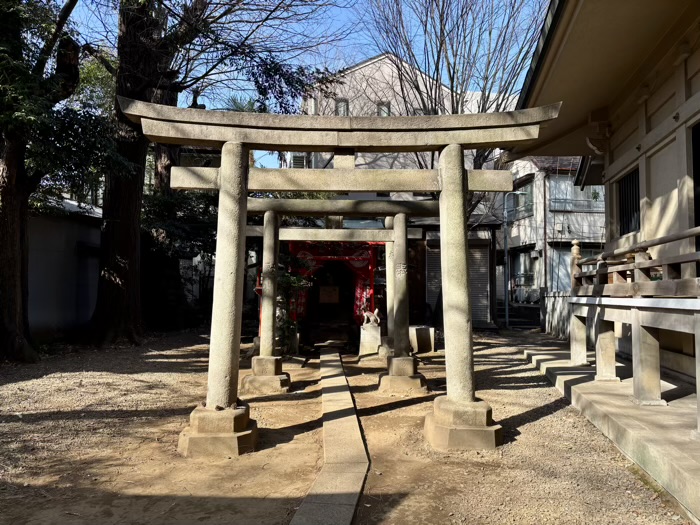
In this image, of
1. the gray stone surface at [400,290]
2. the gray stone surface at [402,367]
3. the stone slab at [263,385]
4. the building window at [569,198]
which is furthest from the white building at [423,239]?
the stone slab at [263,385]

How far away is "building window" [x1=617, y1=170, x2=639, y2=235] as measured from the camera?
927 cm

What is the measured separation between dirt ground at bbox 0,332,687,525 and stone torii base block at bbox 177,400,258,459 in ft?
0.42

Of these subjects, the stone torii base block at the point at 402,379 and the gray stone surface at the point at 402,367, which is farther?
the gray stone surface at the point at 402,367

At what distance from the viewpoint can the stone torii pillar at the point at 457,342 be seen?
16.7 feet

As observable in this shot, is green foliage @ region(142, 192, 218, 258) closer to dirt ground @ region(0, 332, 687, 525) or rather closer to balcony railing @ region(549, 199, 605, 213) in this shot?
dirt ground @ region(0, 332, 687, 525)

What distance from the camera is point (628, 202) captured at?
9.70 m

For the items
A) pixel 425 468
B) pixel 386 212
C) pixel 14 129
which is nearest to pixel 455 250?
pixel 425 468

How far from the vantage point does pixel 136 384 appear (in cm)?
822

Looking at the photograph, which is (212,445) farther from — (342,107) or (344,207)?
(342,107)

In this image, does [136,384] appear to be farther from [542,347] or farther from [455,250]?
Answer: [542,347]

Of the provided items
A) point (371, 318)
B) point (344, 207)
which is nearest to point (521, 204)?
point (371, 318)

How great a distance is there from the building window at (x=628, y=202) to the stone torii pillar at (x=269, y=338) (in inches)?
256

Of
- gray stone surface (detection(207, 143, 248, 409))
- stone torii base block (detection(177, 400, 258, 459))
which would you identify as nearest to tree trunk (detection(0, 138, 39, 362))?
gray stone surface (detection(207, 143, 248, 409))

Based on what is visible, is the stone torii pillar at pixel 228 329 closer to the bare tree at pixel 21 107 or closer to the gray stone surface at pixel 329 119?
the gray stone surface at pixel 329 119
